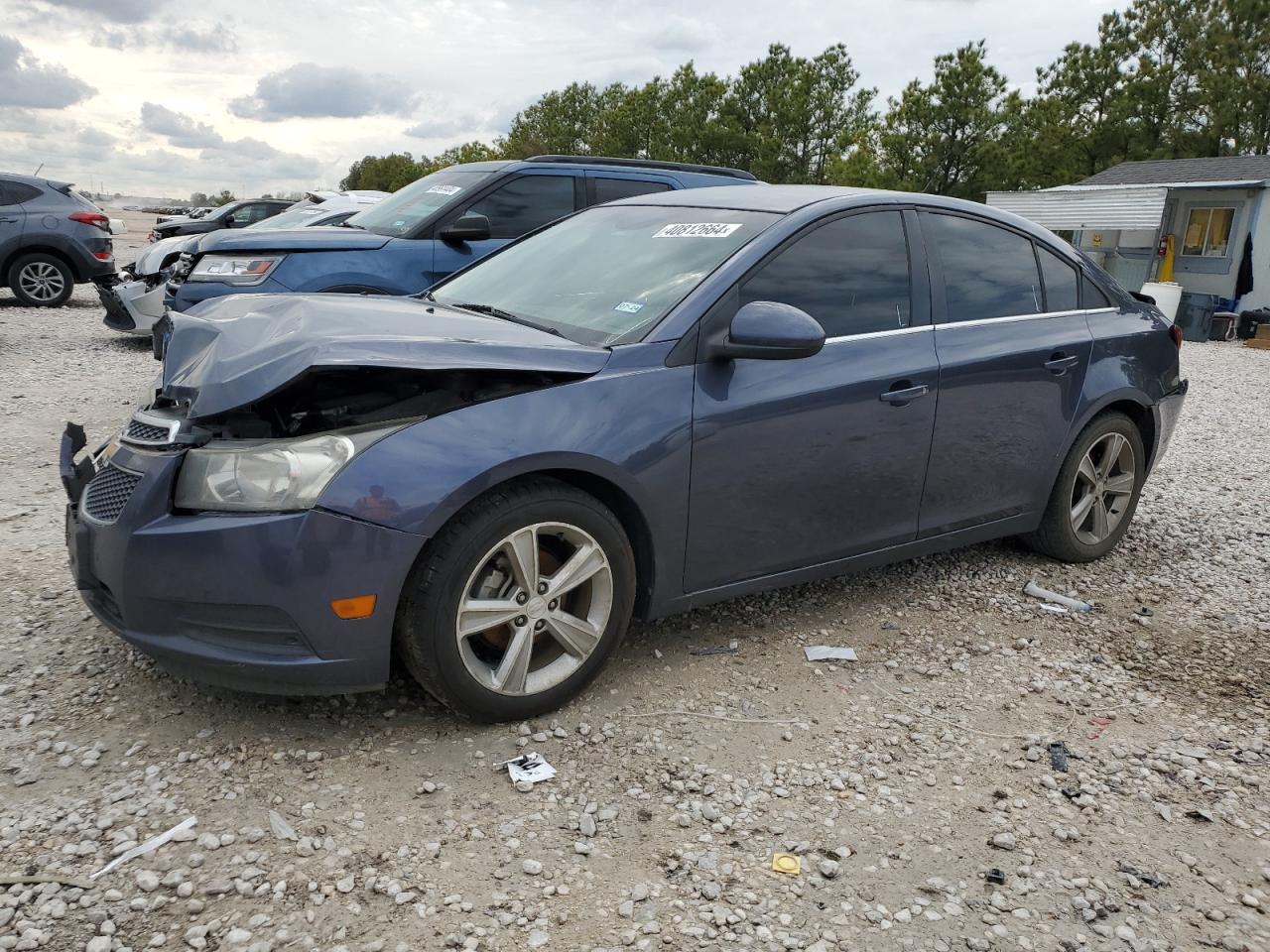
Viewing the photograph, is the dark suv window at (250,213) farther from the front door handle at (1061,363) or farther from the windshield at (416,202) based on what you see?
the front door handle at (1061,363)

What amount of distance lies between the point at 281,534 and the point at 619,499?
41.6 inches

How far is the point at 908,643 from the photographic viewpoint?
401 cm

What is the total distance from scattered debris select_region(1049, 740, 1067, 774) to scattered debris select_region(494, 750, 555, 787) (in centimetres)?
155

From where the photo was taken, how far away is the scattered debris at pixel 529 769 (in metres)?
2.93

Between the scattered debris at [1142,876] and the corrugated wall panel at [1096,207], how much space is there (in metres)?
19.8

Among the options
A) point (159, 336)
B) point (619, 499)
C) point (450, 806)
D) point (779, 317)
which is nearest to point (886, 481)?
point (779, 317)

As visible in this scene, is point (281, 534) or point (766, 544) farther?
point (766, 544)

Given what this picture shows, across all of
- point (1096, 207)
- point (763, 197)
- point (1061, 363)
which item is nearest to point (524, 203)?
point (763, 197)

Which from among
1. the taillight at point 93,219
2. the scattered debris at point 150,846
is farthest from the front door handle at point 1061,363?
the taillight at point 93,219

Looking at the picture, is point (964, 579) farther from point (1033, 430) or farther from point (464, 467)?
point (464, 467)

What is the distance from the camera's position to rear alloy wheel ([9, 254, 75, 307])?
1370cm

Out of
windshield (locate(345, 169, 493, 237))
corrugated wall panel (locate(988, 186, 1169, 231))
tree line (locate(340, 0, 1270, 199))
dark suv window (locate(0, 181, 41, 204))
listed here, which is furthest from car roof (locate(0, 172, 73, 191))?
tree line (locate(340, 0, 1270, 199))

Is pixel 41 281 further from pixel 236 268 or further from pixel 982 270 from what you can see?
pixel 982 270

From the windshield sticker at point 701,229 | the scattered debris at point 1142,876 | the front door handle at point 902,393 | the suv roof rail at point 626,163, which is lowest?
the scattered debris at point 1142,876
